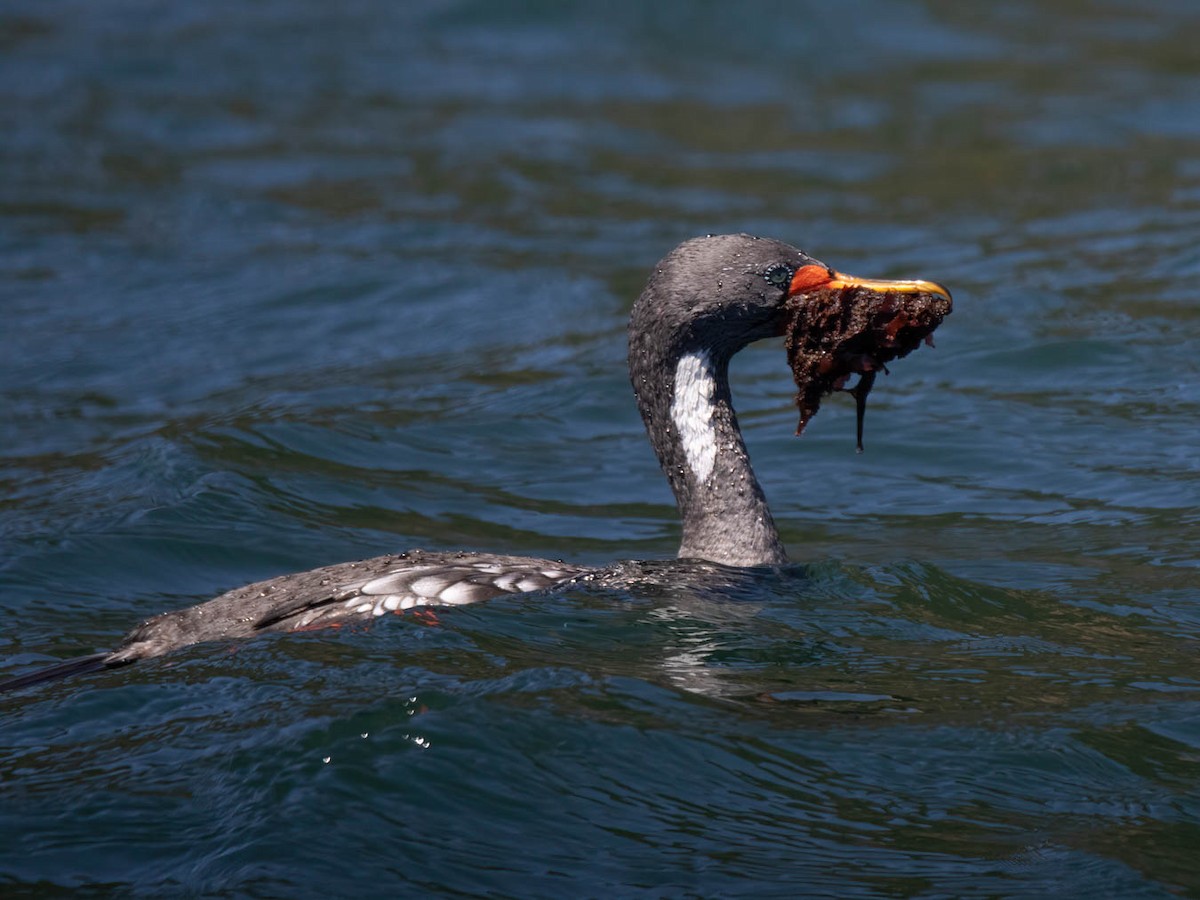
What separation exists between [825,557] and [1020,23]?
12.6 metres

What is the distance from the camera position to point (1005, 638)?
5.96 metres

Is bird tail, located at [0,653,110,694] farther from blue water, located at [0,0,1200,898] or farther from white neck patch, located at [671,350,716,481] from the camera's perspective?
white neck patch, located at [671,350,716,481]

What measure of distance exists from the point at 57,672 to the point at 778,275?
290 centimetres

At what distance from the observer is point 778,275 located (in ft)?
20.9

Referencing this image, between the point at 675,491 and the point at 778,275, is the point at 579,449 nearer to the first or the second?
the point at 675,491

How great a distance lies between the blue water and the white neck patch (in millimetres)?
567

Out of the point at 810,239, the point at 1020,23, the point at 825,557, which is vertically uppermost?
the point at 1020,23

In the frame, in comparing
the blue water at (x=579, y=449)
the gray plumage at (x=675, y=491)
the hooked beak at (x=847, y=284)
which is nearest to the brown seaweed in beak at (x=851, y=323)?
the hooked beak at (x=847, y=284)

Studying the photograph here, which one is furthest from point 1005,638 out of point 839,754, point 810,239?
point 810,239

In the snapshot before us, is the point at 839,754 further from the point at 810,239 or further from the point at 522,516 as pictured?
the point at 810,239

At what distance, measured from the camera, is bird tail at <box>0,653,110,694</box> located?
5723 millimetres

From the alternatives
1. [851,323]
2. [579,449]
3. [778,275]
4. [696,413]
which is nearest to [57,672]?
[696,413]

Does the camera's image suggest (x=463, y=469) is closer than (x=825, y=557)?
No

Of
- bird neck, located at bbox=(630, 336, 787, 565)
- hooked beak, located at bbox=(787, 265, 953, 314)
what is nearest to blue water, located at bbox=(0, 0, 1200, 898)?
bird neck, located at bbox=(630, 336, 787, 565)
